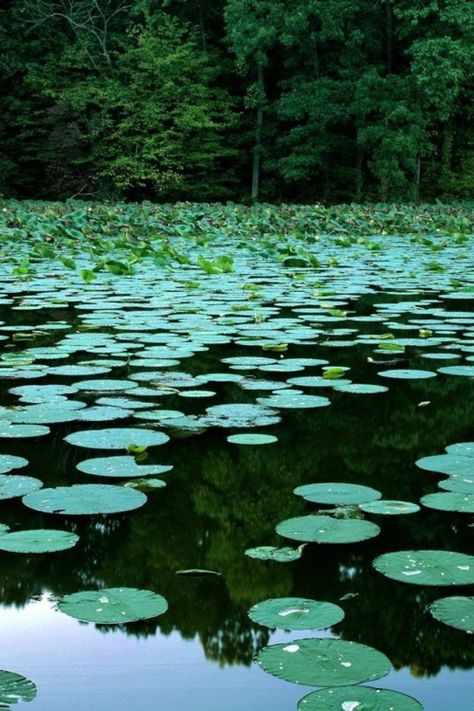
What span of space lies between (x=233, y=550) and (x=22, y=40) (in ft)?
81.0

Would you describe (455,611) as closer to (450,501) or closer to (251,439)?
(450,501)

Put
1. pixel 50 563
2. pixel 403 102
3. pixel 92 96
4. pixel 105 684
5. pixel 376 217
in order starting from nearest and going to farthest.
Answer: pixel 105 684
pixel 50 563
pixel 376 217
pixel 403 102
pixel 92 96

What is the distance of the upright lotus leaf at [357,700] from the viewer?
0.90 metres

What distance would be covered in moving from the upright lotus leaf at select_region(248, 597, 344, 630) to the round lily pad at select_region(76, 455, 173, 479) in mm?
565

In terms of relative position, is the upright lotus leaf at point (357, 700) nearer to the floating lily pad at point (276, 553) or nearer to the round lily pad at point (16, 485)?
the floating lily pad at point (276, 553)

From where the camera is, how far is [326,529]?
1402 millimetres

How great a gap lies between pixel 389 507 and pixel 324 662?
550 millimetres

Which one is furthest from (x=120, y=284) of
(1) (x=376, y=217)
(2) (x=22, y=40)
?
(2) (x=22, y=40)

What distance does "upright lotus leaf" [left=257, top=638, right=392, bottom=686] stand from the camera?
3.18ft

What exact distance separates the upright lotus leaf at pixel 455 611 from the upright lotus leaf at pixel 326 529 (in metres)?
0.22

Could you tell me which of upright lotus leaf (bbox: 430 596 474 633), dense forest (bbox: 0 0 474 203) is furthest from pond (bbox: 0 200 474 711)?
dense forest (bbox: 0 0 474 203)

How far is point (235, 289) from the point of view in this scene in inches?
198

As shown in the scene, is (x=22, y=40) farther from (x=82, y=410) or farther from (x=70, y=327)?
(x=82, y=410)

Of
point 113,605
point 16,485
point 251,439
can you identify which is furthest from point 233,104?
point 113,605
